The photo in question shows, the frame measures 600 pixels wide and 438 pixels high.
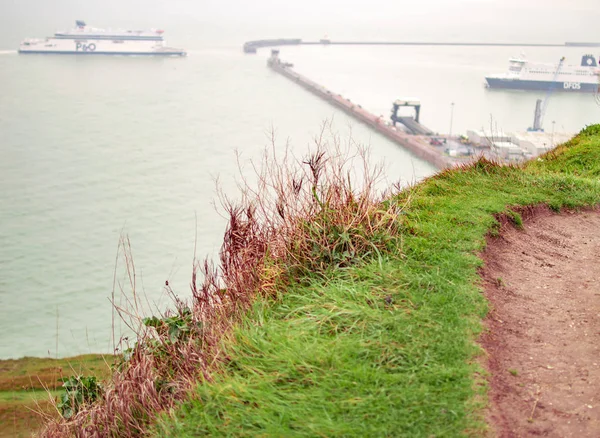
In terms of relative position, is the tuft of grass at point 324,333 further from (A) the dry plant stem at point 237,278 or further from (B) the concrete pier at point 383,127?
(B) the concrete pier at point 383,127

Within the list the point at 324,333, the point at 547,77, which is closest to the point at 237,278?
the point at 324,333

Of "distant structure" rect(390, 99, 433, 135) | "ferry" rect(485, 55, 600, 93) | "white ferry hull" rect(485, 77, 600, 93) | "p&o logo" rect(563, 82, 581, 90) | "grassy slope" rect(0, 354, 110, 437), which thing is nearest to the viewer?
"grassy slope" rect(0, 354, 110, 437)

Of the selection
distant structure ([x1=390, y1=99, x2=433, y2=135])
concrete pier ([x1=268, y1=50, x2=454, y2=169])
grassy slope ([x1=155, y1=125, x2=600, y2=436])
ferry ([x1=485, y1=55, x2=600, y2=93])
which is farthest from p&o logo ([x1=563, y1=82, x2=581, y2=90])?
grassy slope ([x1=155, y1=125, x2=600, y2=436])

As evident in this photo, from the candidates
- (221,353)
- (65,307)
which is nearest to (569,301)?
(221,353)

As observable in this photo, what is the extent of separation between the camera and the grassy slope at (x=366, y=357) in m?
1.84

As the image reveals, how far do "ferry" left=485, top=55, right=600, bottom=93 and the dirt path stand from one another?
112 feet

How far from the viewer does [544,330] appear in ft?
7.76

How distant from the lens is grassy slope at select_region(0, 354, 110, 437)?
25.2 ft

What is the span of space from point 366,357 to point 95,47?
4739 cm

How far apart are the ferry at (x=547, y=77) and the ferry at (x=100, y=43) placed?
875 inches

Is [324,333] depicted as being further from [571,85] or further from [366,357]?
[571,85]

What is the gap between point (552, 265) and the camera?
117 inches

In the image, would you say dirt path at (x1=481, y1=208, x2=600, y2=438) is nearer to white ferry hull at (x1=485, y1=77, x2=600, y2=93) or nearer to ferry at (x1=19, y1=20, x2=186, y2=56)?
white ferry hull at (x1=485, y1=77, x2=600, y2=93)

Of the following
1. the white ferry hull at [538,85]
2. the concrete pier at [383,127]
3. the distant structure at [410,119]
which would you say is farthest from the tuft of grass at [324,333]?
the white ferry hull at [538,85]
